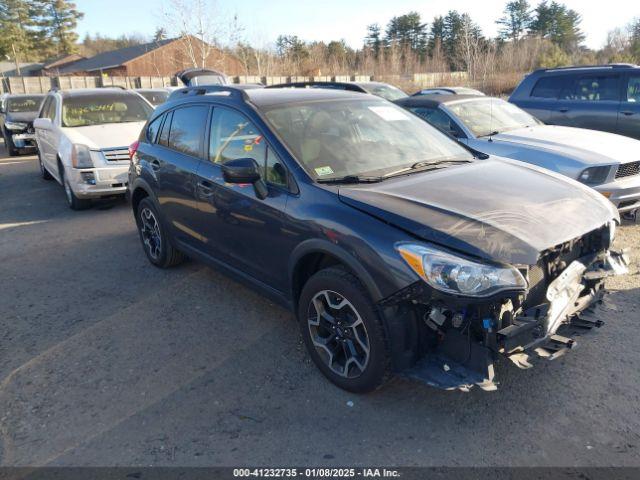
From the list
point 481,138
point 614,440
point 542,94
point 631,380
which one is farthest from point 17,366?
point 542,94

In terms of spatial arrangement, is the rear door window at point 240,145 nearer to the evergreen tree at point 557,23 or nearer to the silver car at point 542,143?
the silver car at point 542,143

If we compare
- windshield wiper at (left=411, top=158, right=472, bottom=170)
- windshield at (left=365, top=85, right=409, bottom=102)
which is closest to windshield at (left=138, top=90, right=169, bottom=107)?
windshield at (left=365, top=85, right=409, bottom=102)

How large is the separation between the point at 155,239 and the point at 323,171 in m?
2.78

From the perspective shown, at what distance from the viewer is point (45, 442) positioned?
9.38 feet

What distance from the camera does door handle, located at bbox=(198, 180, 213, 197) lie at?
4.05 metres

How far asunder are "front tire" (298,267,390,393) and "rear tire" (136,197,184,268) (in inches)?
91.3

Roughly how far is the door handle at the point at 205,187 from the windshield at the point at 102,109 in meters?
5.64

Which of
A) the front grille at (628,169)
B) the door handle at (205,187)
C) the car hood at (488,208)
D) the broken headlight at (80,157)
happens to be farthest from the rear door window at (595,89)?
the broken headlight at (80,157)

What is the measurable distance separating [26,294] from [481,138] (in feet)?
18.8

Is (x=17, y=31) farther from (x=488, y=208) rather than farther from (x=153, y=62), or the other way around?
(x=488, y=208)

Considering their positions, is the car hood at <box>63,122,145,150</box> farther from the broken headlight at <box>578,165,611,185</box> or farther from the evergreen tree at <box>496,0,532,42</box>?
the evergreen tree at <box>496,0,532,42</box>

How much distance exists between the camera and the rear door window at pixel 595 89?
27.6ft

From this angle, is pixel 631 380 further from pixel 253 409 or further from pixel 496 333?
pixel 253 409

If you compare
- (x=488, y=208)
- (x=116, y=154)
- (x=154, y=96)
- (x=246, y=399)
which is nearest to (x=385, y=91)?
(x=154, y=96)
